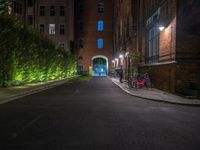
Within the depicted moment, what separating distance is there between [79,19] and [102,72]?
1679 cm

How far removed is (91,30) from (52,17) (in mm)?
11090

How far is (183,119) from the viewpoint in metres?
6.41

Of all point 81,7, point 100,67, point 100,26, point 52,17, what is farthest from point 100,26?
point 52,17

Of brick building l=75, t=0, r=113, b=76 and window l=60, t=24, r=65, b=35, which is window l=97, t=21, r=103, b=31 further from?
window l=60, t=24, r=65, b=35

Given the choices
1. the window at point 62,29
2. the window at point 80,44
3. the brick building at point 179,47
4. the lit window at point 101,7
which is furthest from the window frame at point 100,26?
the brick building at point 179,47

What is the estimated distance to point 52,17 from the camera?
46719 mm

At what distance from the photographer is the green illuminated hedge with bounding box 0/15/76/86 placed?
51.4 feet

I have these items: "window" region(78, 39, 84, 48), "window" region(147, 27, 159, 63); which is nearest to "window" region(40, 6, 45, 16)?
"window" region(78, 39, 84, 48)

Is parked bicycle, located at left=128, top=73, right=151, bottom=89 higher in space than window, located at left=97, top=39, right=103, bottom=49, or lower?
lower

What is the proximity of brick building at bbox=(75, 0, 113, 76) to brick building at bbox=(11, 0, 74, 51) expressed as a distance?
5.36m

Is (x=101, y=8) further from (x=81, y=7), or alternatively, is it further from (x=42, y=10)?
(x=42, y=10)

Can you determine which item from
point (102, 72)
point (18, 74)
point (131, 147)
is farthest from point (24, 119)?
point (102, 72)

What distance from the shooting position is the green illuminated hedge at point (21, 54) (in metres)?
15.7

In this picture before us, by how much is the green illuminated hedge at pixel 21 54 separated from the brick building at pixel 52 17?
71.9 ft
